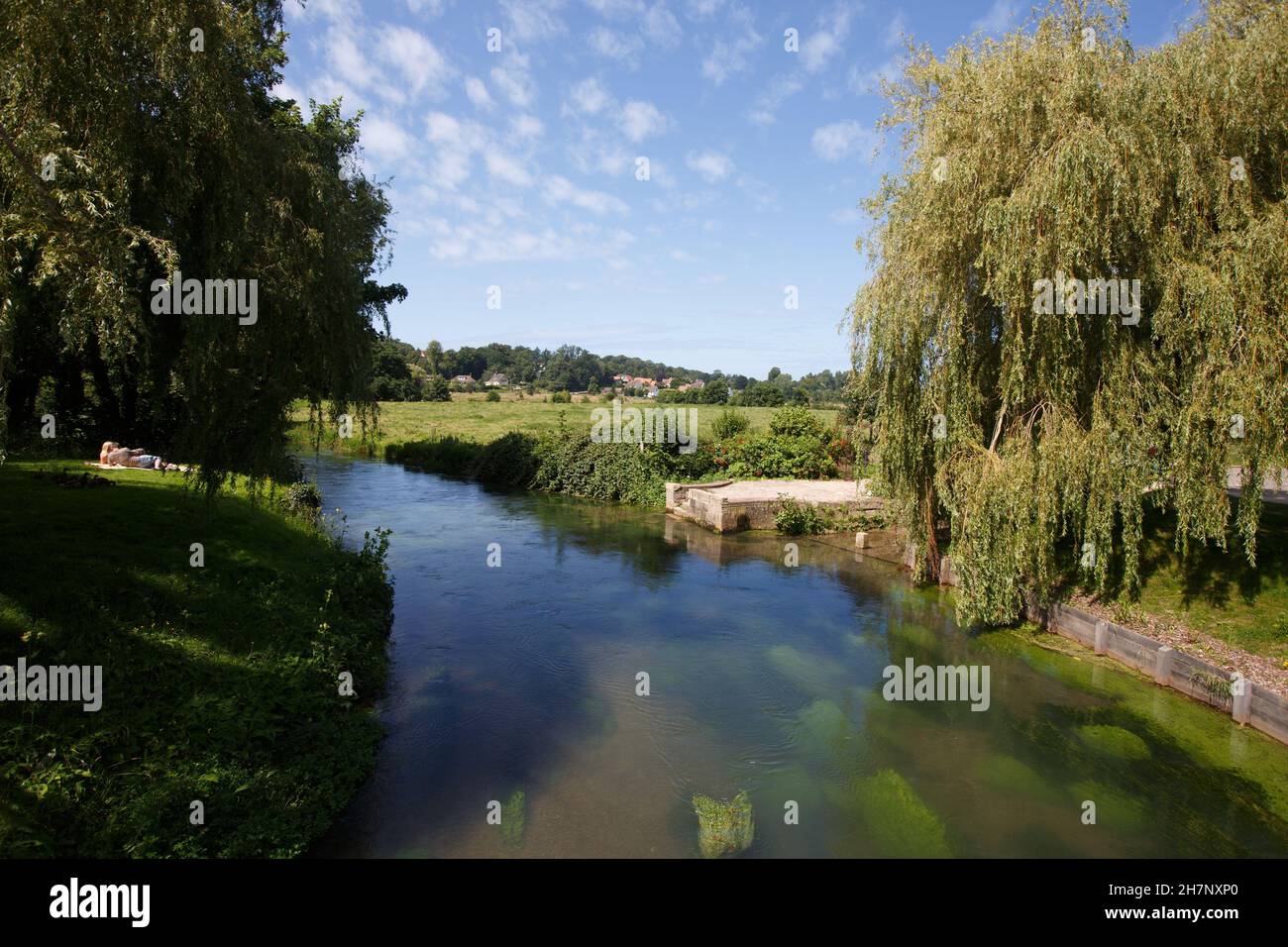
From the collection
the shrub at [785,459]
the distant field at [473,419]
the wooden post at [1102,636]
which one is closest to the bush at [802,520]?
the shrub at [785,459]

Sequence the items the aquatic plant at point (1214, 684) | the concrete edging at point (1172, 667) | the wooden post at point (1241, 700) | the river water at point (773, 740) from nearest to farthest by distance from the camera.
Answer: the river water at point (773, 740), the concrete edging at point (1172, 667), the wooden post at point (1241, 700), the aquatic plant at point (1214, 684)

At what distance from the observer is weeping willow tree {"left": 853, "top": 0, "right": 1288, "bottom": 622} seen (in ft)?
38.7

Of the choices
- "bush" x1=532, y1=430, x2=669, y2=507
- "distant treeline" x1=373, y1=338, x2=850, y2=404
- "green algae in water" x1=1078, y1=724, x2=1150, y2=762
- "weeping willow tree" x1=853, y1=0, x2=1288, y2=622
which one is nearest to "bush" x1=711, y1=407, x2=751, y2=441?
"bush" x1=532, y1=430, x2=669, y2=507

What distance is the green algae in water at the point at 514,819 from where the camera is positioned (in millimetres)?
7684

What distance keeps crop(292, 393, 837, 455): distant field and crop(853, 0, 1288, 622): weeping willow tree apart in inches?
869

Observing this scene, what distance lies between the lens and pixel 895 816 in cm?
846

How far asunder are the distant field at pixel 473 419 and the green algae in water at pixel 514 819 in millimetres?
29461

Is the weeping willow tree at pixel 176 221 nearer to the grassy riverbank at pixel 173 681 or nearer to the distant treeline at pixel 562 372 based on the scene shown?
the grassy riverbank at pixel 173 681

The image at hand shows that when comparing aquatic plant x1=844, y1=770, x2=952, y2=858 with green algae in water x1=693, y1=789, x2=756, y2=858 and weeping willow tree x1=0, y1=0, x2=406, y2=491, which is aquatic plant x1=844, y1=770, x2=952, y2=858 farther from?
weeping willow tree x1=0, y1=0, x2=406, y2=491

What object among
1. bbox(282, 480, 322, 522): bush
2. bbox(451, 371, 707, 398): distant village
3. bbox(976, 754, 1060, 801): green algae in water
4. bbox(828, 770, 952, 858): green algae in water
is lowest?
bbox(828, 770, 952, 858): green algae in water

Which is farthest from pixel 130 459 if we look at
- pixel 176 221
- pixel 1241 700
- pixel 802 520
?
pixel 1241 700

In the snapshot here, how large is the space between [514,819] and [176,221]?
8200 mm

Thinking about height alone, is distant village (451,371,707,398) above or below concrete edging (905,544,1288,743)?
above
